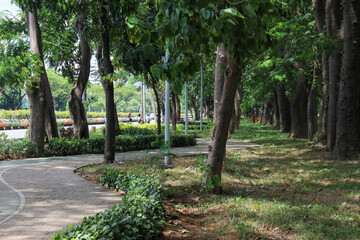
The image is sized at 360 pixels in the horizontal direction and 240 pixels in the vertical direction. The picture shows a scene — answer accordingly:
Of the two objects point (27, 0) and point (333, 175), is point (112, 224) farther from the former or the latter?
point (27, 0)

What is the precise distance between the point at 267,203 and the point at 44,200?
13.5ft

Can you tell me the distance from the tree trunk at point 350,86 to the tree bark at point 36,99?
1109cm

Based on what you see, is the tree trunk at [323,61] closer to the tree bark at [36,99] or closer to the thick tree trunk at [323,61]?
the thick tree trunk at [323,61]

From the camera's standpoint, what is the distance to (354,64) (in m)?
9.91

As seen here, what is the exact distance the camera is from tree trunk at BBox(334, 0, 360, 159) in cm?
994

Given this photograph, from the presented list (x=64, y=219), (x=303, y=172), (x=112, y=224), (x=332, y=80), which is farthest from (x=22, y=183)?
(x=332, y=80)

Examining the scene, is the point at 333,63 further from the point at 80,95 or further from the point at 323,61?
the point at 80,95

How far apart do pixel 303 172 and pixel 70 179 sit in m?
6.09

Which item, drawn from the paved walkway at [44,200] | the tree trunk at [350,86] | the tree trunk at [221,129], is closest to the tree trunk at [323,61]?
the tree trunk at [350,86]

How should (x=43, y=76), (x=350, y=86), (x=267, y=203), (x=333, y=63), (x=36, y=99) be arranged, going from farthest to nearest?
(x=43, y=76)
(x=36, y=99)
(x=333, y=63)
(x=350, y=86)
(x=267, y=203)

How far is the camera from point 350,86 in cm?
997

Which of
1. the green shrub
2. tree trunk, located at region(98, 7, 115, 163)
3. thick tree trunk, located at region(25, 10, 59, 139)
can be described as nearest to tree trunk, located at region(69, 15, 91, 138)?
thick tree trunk, located at region(25, 10, 59, 139)

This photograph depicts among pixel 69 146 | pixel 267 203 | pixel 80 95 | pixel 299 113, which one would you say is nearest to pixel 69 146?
pixel 69 146

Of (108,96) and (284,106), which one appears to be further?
(284,106)
